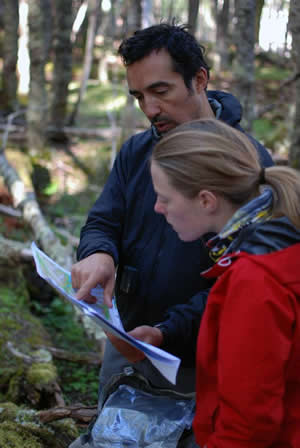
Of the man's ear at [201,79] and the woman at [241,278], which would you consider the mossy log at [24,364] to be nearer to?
the woman at [241,278]

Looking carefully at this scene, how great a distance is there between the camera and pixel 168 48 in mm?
2330

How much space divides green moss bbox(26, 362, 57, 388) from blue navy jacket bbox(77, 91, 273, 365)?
1.37m

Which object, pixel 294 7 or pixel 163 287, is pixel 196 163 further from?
pixel 294 7

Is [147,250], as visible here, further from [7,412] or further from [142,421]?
[7,412]

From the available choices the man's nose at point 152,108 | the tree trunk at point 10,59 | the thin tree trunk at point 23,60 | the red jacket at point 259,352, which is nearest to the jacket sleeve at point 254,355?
the red jacket at point 259,352

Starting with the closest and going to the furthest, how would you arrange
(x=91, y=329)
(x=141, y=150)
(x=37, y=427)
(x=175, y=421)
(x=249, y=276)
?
(x=249, y=276) → (x=175, y=421) → (x=141, y=150) → (x=37, y=427) → (x=91, y=329)

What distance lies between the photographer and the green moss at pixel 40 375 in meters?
3.52

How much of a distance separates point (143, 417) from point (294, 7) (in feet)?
7.22

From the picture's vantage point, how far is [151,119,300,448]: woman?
1.40 metres

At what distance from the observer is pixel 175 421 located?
6.30 ft

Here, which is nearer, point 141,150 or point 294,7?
point 141,150

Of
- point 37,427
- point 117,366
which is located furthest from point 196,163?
point 37,427

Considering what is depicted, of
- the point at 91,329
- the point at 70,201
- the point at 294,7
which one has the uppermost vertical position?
the point at 294,7

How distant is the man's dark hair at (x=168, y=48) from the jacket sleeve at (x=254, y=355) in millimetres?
1231
